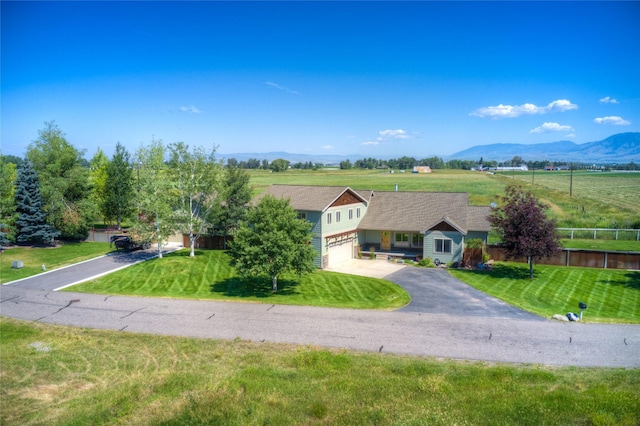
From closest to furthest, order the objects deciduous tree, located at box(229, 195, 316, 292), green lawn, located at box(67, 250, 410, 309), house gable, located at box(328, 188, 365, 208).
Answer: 1. green lawn, located at box(67, 250, 410, 309)
2. deciduous tree, located at box(229, 195, 316, 292)
3. house gable, located at box(328, 188, 365, 208)

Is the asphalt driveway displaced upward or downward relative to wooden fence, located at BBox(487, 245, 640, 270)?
downward

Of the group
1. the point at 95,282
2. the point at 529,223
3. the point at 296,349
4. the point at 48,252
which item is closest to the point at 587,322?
the point at 529,223

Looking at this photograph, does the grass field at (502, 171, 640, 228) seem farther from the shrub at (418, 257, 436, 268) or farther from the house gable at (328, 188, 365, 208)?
the house gable at (328, 188, 365, 208)

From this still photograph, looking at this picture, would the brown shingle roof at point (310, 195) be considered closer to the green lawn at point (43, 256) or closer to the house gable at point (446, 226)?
the house gable at point (446, 226)

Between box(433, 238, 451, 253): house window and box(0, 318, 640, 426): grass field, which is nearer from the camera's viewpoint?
box(0, 318, 640, 426): grass field

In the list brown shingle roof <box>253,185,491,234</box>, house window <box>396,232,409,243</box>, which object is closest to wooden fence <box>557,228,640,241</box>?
brown shingle roof <box>253,185,491,234</box>

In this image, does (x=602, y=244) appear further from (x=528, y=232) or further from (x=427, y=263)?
(x=427, y=263)

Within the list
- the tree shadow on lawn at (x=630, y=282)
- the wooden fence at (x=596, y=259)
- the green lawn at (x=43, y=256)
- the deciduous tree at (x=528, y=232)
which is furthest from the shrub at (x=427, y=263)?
the green lawn at (x=43, y=256)
